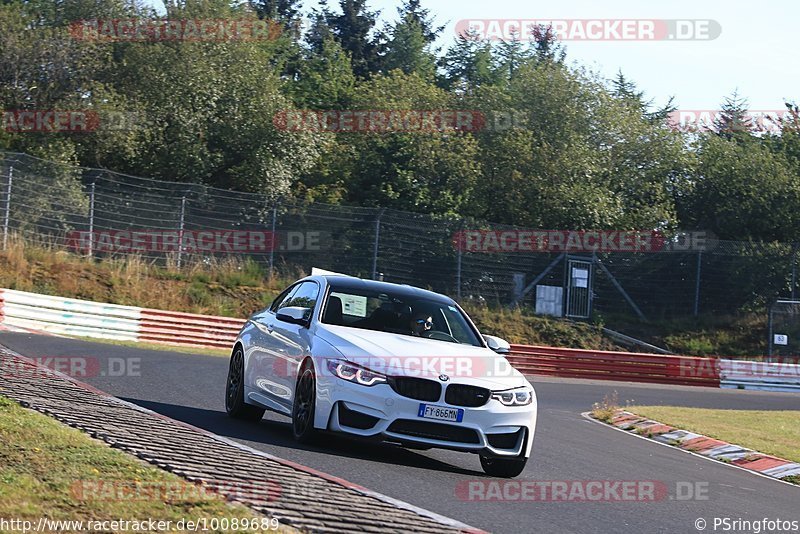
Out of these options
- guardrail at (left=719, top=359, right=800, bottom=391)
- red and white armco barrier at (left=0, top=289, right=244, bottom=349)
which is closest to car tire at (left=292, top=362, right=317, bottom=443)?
red and white armco barrier at (left=0, top=289, right=244, bottom=349)

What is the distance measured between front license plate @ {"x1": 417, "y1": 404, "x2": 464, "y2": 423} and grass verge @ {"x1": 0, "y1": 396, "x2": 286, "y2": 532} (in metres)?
2.71

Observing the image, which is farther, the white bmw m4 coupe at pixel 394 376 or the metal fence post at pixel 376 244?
the metal fence post at pixel 376 244

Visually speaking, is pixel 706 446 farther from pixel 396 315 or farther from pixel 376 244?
pixel 376 244

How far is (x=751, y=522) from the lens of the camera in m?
8.98

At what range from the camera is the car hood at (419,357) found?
9.87 m

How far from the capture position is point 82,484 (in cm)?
660

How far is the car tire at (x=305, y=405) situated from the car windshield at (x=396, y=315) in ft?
2.29

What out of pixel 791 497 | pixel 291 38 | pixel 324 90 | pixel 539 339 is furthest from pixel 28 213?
pixel 291 38

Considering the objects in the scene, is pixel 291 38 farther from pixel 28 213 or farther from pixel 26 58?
pixel 28 213

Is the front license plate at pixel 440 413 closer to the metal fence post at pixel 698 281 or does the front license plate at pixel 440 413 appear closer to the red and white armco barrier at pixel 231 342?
the red and white armco barrier at pixel 231 342

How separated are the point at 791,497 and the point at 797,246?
27.5 metres

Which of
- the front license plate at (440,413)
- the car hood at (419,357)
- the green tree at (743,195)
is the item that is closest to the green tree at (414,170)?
the green tree at (743,195)

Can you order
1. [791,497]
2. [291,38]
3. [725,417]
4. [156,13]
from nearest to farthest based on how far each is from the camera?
[791,497] < [725,417] < [156,13] < [291,38]

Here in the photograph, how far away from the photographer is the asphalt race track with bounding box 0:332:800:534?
26.9 ft
